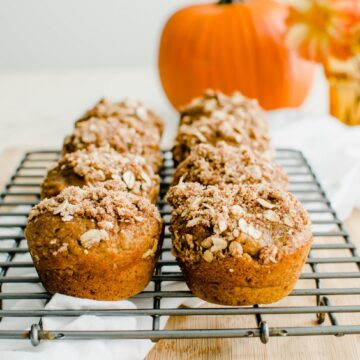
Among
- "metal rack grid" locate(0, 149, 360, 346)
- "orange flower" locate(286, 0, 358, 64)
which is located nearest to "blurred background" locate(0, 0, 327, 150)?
"orange flower" locate(286, 0, 358, 64)

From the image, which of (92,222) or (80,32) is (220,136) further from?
(80,32)

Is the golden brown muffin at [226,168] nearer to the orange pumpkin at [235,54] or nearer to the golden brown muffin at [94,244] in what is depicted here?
the golden brown muffin at [94,244]

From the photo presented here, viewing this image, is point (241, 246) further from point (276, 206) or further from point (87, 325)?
point (87, 325)

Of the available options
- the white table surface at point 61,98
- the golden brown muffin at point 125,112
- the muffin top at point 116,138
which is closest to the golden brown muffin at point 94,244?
the muffin top at point 116,138

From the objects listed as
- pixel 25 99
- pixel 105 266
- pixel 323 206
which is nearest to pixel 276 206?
pixel 105 266

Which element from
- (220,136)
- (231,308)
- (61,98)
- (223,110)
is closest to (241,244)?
(231,308)

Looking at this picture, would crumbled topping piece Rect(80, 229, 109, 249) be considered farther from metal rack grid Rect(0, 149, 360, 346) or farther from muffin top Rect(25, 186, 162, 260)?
metal rack grid Rect(0, 149, 360, 346)
